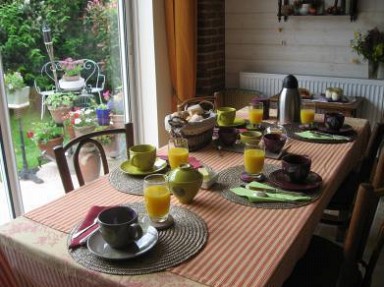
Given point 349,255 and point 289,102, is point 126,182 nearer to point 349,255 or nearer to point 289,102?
point 349,255

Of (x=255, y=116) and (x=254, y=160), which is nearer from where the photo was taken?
(x=254, y=160)

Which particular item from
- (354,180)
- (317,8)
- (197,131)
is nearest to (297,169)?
(197,131)

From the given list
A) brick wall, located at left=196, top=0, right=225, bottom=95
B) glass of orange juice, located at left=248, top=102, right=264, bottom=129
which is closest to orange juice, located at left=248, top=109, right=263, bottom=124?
glass of orange juice, located at left=248, top=102, right=264, bottom=129

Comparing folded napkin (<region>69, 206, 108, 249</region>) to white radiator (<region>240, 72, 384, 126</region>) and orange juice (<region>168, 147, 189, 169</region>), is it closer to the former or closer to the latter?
orange juice (<region>168, 147, 189, 169</region>)

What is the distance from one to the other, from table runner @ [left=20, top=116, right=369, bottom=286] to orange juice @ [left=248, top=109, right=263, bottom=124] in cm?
54

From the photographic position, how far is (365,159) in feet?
6.89

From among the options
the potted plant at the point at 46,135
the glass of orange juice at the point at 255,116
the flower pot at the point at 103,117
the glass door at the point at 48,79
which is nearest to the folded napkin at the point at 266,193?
the glass of orange juice at the point at 255,116

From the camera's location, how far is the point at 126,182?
158 centimetres

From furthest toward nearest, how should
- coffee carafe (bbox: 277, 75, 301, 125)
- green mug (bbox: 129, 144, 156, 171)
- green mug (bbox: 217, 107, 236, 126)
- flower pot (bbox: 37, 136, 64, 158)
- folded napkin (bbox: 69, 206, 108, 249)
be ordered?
flower pot (bbox: 37, 136, 64, 158)
coffee carafe (bbox: 277, 75, 301, 125)
green mug (bbox: 217, 107, 236, 126)
green mug (bbox: 129, 144, 156, 171)
folded napkin (bbox: 69, 206, 108, 249)

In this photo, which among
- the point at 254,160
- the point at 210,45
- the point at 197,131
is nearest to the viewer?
the point at 254,160

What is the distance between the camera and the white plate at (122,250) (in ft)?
3.50

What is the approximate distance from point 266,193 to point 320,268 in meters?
0.34

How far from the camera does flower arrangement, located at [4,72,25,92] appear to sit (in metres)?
2.33

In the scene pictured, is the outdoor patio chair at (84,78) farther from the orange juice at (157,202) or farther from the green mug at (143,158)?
the orange juice at (157,202)
